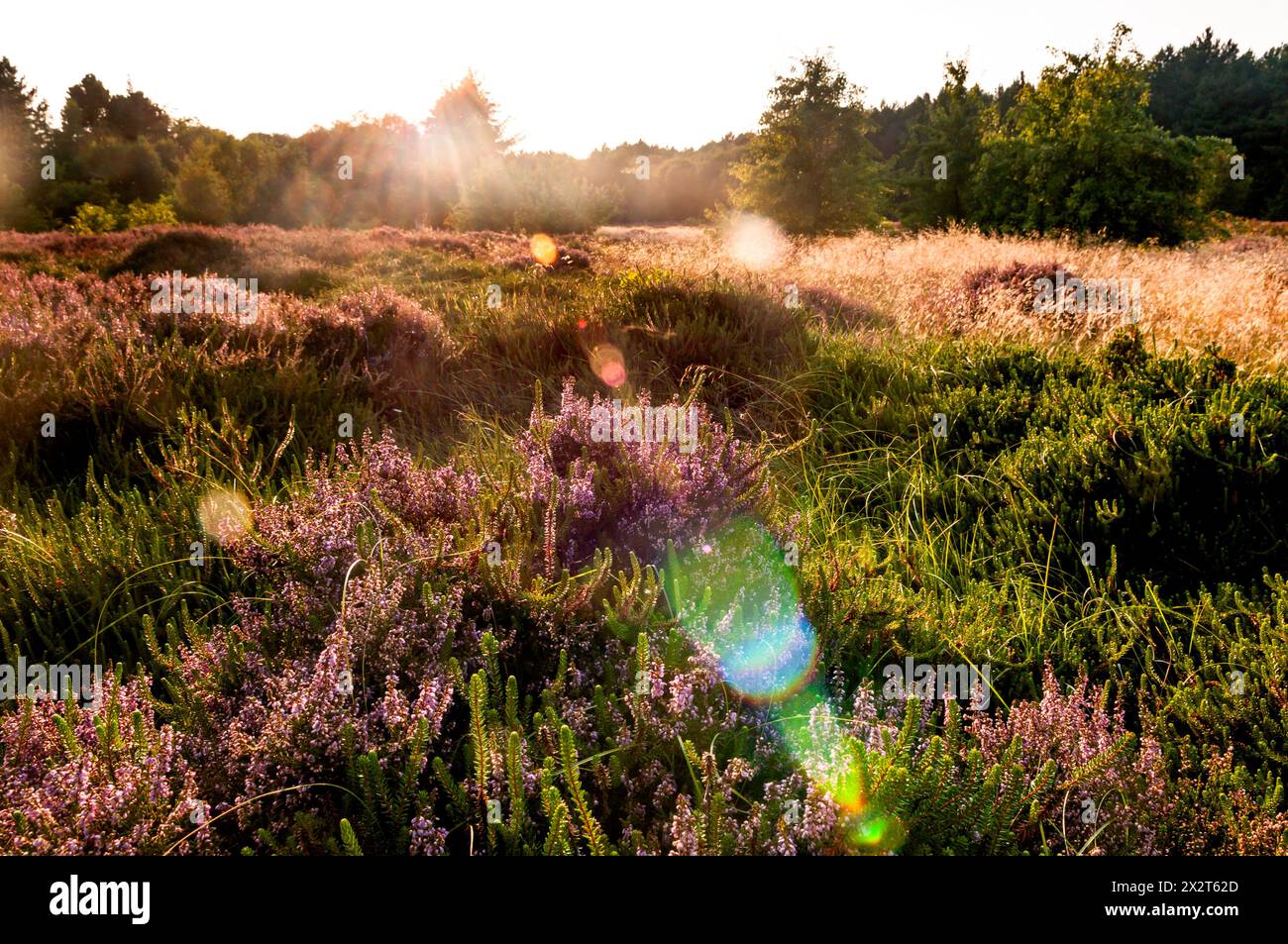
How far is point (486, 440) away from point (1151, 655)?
10.8 ft

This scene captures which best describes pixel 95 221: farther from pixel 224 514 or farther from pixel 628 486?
pixel 628 486

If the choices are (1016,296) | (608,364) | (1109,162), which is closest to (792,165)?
(1109,162)

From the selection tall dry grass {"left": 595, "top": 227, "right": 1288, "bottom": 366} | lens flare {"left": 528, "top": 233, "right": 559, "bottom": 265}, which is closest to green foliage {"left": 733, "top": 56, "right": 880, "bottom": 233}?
lens flare {"left": 528, "top": 233, "right": 559, "bottom": 265}

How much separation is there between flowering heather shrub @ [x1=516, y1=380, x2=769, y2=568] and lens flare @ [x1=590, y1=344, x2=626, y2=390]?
2.26 metres

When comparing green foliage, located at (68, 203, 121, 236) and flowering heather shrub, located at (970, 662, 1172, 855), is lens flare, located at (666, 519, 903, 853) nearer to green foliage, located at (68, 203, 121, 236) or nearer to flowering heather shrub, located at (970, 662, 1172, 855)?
flowering heather shrub, located at (970, 662, 1172, 855)

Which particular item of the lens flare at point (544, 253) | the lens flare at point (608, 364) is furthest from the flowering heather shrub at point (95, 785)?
the lens flare at point (544, 253)

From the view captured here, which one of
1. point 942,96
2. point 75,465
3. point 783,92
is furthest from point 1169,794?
point 942,96

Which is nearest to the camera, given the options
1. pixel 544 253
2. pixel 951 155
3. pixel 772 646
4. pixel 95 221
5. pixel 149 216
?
pixel 772 646

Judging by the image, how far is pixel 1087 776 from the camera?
1575 millimetres

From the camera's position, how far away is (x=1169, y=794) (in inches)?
70.0

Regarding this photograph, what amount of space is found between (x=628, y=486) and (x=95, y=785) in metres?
1.78

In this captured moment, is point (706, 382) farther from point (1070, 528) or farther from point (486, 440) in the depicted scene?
point (1070, 528)

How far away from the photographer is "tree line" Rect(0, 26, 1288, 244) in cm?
2323

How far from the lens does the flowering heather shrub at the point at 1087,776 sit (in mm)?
1560
